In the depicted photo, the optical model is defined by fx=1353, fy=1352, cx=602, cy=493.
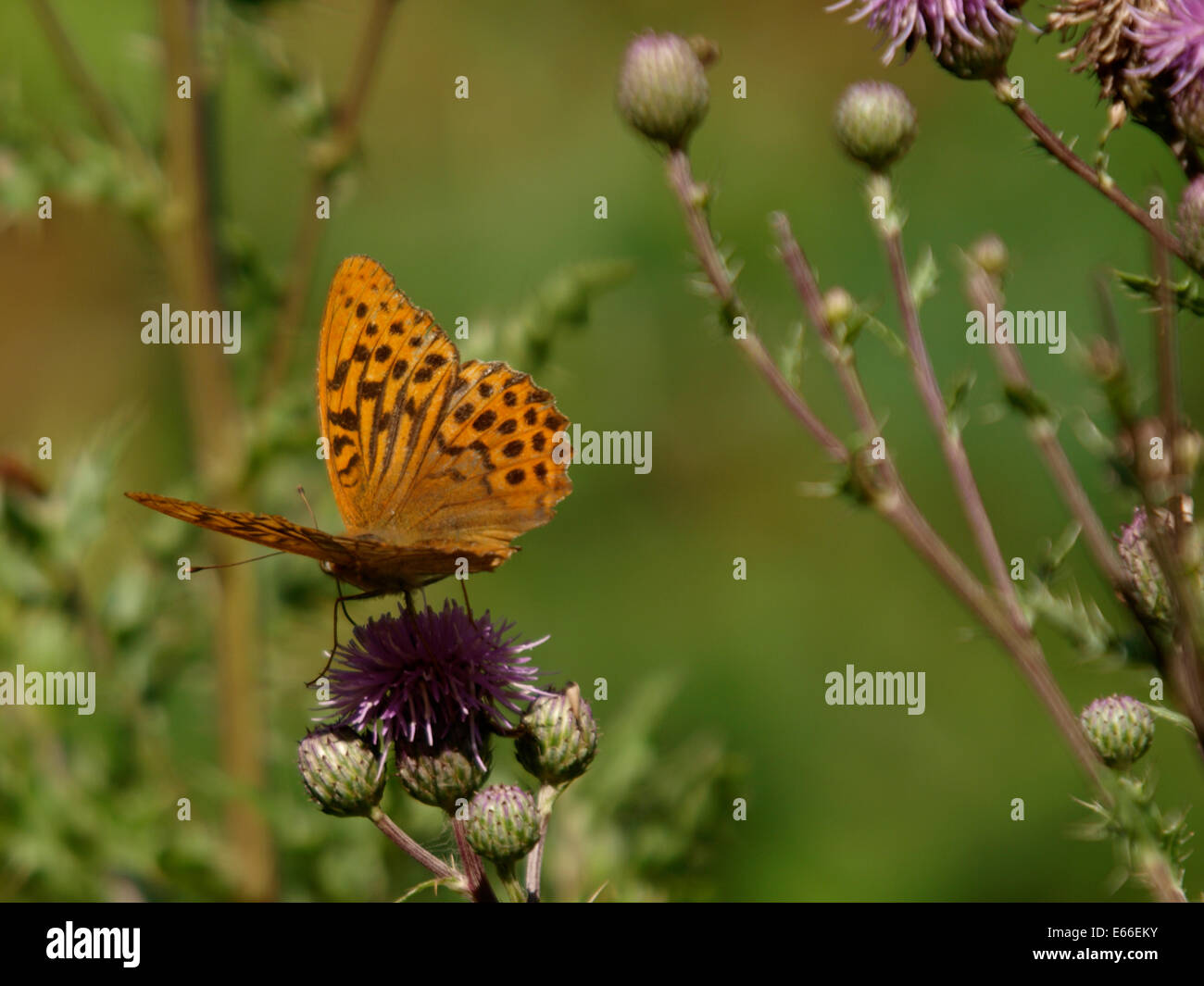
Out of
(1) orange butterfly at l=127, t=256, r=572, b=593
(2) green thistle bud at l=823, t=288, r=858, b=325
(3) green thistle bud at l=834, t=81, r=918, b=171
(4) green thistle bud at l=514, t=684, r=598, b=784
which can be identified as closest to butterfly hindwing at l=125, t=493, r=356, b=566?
(1) orange butterfly at l=127, t=256, r=572, b=593

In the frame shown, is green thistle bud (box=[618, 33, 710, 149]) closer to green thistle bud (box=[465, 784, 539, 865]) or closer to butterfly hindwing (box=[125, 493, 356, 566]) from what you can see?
butterfly hindwing (box=[125, 493, 356, 566])

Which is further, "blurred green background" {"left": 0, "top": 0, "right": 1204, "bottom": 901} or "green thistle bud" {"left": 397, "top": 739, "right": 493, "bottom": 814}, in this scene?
"blurred green background" {"left": 0, "top": 0, "right": 1204, "bottom": 901}

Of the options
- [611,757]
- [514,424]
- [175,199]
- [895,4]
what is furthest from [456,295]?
[895,4]

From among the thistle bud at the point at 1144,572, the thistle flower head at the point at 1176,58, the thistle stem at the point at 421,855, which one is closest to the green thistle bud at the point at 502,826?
the thistle stem at the point at 421,855

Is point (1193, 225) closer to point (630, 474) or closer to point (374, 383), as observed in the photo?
point (374, 383)

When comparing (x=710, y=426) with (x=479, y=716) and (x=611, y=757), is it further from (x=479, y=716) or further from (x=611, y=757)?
(x=479, y=716)

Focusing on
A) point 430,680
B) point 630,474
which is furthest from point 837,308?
point 630,474
